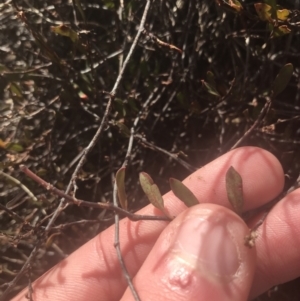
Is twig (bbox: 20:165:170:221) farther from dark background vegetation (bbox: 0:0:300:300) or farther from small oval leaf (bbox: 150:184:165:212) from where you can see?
dark background vegetation (bbox: 0:0:300:300)

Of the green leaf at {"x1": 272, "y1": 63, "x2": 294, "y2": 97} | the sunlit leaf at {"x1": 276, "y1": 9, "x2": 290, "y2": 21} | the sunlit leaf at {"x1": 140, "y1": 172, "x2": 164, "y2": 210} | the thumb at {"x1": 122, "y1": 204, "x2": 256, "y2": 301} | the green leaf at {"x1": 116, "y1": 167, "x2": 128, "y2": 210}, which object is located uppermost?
the sunlit leaf at {"x1": 276, "y1": 9, "x2": 290, "y2": 21}

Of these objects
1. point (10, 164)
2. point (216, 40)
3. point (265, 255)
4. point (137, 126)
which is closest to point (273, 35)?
point (216, 40)

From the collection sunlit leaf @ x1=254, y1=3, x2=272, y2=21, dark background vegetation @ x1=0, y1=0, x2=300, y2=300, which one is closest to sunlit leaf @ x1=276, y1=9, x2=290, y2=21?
sunlit leaf @ x1=254, y1=3, x2=272, y2=21

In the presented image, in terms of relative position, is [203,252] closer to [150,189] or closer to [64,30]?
[150,189]

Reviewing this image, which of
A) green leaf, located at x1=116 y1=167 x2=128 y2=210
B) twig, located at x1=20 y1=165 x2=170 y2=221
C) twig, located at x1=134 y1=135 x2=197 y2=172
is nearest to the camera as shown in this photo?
twig, located at x1=20 y1=165 x2=170 y2=221

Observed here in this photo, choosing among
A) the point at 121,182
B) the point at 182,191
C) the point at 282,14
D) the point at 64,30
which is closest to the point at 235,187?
the point at 182,191

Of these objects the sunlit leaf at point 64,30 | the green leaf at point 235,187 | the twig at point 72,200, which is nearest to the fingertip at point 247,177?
the green leaf at point 235,187

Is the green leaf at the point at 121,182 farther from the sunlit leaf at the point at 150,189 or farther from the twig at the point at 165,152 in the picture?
the twig at the point at 165,152
